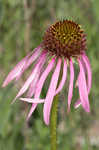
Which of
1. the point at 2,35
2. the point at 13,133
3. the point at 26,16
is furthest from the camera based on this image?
the point at 2,35

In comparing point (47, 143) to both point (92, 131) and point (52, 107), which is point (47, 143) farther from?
point (92, 131)

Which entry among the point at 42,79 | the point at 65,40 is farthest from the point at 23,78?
the point at 42,79

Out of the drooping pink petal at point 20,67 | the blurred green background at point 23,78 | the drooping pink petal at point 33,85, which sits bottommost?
the blurred green background at point 23,78

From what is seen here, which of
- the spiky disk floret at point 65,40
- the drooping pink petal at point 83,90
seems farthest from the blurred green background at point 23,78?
the drooping pink petal at point 83,90

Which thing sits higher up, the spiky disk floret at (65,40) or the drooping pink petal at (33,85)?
the spiky disk floret at (65,40)

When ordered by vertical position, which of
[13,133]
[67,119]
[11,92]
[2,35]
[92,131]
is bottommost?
[92,131]

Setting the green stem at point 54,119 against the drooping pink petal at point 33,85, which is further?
the drooping pink petal at point 33,85

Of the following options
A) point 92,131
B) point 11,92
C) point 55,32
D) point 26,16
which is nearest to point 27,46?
point 26,16

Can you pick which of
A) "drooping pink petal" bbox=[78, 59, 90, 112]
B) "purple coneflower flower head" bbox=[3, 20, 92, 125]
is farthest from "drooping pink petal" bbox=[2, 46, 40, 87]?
"drooping pink petal" bbox=[78, 59, 90, 112]

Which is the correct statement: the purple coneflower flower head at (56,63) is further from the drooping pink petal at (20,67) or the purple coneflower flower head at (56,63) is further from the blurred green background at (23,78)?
the blurred green background at (23,78)
